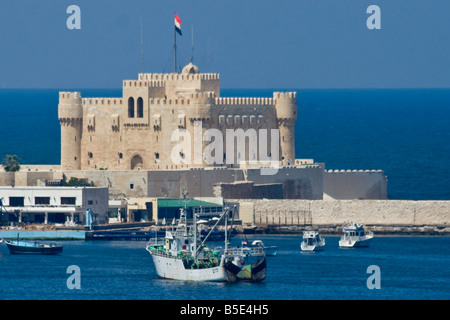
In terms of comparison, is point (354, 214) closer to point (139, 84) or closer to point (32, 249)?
point (139, 84)

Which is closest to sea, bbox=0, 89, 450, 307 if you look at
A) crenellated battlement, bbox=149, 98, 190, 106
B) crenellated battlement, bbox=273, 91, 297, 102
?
crenellated battlement, bbox=273, 91, 297, 102

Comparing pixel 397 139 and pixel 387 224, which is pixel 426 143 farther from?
pixel 387 224

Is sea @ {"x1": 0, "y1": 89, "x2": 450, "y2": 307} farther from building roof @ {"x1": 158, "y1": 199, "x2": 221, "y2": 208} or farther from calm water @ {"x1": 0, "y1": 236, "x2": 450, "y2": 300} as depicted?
building roof @ {"x1": 158, "y1": 199, "x2": 221, "y2": 208}

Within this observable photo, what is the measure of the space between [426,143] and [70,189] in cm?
6711

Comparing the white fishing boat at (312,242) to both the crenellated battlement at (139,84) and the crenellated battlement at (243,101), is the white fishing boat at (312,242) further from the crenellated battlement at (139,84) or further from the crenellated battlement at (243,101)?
the crenellated battlement at (139,84)

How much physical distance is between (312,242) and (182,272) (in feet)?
46.7

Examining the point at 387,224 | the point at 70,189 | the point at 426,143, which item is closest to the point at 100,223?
the point at 70,189

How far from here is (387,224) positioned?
96125mm

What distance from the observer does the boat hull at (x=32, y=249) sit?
86000 millimetres

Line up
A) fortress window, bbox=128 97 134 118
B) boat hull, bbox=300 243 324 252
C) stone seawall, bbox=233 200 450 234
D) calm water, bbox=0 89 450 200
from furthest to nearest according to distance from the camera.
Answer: calm water, bbox=0 89 450 200 < fortress window, bbox=128 97 134 118 < stone seawall, bbox=233 200 450 234 < boat hull, bbox=300 243 324 252

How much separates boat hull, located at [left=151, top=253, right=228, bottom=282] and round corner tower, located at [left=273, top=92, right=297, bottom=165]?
99.5 ft

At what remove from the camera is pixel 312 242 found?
88500 millimetres

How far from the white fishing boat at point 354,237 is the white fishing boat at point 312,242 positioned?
5.78 feet

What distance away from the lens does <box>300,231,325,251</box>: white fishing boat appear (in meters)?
88.2
